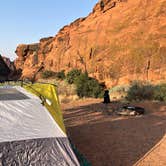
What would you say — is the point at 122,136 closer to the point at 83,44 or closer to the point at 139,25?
the point at 139,25

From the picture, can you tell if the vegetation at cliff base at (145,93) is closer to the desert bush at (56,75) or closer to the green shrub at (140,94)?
the green shrub at (140,94)

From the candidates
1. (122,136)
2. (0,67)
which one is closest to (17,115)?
(122,136)

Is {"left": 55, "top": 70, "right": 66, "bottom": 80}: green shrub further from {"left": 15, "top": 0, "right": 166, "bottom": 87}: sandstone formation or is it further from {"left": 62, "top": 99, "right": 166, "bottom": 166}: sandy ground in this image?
{"left": 62, "top": 99, "right": 166, "bottom": 166}: sandy ground

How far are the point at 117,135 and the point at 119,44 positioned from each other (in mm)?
20225

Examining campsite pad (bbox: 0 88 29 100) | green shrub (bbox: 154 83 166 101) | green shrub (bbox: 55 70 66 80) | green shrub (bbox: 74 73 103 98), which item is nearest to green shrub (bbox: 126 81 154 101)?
green shrub (bbox: 154 83 166 101)

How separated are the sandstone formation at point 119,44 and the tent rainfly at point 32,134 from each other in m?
20.8

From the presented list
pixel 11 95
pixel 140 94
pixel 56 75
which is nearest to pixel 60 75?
pixel 56 75

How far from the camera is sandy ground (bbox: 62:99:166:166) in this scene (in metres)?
6.54

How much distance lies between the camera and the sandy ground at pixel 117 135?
21.4 ft

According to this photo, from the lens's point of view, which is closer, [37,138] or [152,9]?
[37,138]

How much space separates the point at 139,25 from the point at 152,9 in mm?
2223

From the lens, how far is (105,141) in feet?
25.9

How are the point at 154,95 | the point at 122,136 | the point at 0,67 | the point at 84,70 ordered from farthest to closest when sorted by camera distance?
the point at 0,67, the point at 84,70, the point at 154,95, the point at 122,136

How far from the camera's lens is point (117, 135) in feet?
28.0
